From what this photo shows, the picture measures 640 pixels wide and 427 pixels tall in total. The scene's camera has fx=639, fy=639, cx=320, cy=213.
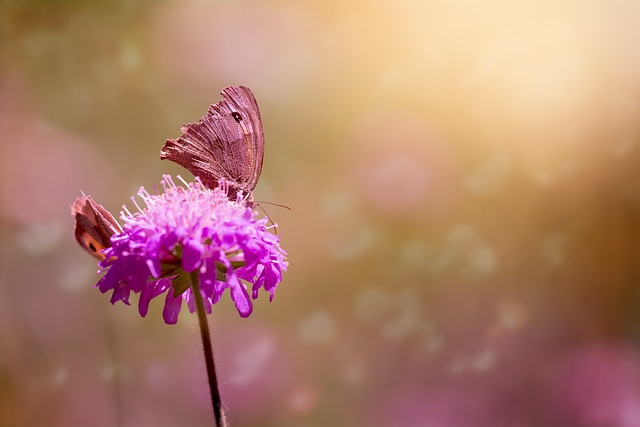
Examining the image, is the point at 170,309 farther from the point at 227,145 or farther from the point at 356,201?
the point at 356,201

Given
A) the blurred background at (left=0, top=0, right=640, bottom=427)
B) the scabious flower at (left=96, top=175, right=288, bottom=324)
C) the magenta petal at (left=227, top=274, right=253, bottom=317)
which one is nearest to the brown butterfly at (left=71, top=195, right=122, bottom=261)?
the scabious flower at (left=96, top=175, right=288, bottom=324)

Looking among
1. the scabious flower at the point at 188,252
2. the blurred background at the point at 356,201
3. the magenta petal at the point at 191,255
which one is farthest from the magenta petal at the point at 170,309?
the blurred background at the point at 356,201

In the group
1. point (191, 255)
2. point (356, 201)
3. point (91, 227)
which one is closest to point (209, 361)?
point (191, 255)

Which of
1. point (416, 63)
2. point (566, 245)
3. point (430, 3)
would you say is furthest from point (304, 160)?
point (566, 245)

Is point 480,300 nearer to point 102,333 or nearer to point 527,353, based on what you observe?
point 527,353

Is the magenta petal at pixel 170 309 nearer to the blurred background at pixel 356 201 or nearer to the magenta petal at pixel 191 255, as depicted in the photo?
the magenta petal at pixel 191 255

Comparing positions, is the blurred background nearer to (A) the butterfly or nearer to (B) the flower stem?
(A) the butterfly

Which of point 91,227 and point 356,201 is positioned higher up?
point 356,201
